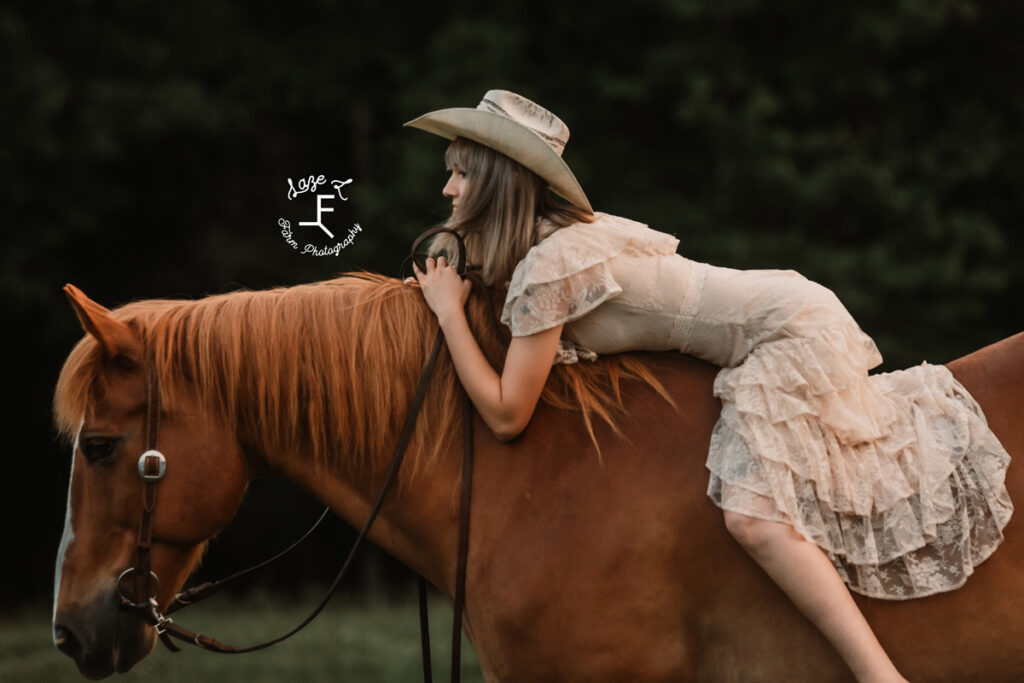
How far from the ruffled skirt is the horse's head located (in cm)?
139

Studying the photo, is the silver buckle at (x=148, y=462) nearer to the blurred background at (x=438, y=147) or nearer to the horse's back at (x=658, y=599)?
the horse's back at (x=658, y=599)

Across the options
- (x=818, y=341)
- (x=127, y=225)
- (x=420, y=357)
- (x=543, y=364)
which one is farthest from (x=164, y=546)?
(x=127, y=225)

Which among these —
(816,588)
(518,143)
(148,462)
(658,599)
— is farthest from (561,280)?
(148,462)

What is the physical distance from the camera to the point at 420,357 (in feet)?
9.09

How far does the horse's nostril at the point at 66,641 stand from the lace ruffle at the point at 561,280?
1433 millimetres

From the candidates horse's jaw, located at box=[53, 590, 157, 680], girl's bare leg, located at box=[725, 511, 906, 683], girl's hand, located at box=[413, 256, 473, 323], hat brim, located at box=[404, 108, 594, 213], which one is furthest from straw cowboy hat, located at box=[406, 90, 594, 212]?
horse's jaw, located at box=[53, 590, 157, 680]

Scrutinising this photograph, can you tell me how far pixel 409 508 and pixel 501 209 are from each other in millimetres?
854

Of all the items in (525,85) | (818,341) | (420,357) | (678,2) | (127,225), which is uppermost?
A: (678,2)

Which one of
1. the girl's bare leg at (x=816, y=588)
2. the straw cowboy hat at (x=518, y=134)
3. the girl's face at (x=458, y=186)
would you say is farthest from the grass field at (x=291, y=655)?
the girl's bare leg at (x=816, y=588)

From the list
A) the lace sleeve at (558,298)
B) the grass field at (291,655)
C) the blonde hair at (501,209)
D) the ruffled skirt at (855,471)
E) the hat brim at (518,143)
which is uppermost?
the hat brim at (518,143)

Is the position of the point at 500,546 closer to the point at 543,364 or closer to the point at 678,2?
the point at 543,364

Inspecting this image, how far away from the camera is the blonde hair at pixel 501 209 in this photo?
274 cm

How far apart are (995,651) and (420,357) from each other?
64.4 inches

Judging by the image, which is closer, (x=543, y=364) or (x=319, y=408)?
(x=543, y=364)
